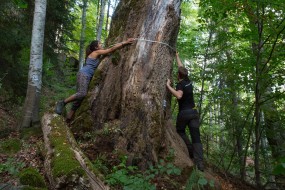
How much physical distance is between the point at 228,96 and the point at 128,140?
5.91 m

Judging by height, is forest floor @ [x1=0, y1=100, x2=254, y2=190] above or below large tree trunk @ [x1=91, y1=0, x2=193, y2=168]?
below

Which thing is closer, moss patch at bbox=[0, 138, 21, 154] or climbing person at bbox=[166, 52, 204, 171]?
moss patch at bbox=[0, 138, 21, 154]

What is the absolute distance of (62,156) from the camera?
4.49m

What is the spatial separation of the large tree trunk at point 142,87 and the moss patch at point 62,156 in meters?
0.82

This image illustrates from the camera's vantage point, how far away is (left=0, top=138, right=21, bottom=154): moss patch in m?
6.13

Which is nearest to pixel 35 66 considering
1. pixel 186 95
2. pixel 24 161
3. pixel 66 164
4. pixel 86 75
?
pixel 86 75

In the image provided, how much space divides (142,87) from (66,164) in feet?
7.59

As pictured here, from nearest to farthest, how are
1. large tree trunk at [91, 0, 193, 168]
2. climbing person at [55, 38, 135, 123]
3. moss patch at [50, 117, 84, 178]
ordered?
moss patch at [50, 117, 84, 178], large tree trunk at [91, 0, 193, 168], climbing person at [55, 38, 135, 123]

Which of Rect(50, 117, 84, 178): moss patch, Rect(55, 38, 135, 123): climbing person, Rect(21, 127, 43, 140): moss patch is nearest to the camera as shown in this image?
Rect(50, 117, 84, 178): moss patch

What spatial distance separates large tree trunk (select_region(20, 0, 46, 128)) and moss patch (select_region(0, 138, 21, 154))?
3.33 ft

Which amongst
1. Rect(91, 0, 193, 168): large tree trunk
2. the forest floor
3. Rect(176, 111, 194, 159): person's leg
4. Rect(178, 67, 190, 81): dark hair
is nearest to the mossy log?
the forest floor

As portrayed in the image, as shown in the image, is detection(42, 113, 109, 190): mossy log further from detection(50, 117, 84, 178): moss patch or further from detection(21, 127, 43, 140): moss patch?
detection(21, 127, 43, 140): moss patch

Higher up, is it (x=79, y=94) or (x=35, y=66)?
(x=35, y=66)

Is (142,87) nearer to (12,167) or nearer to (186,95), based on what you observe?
(186,95)
